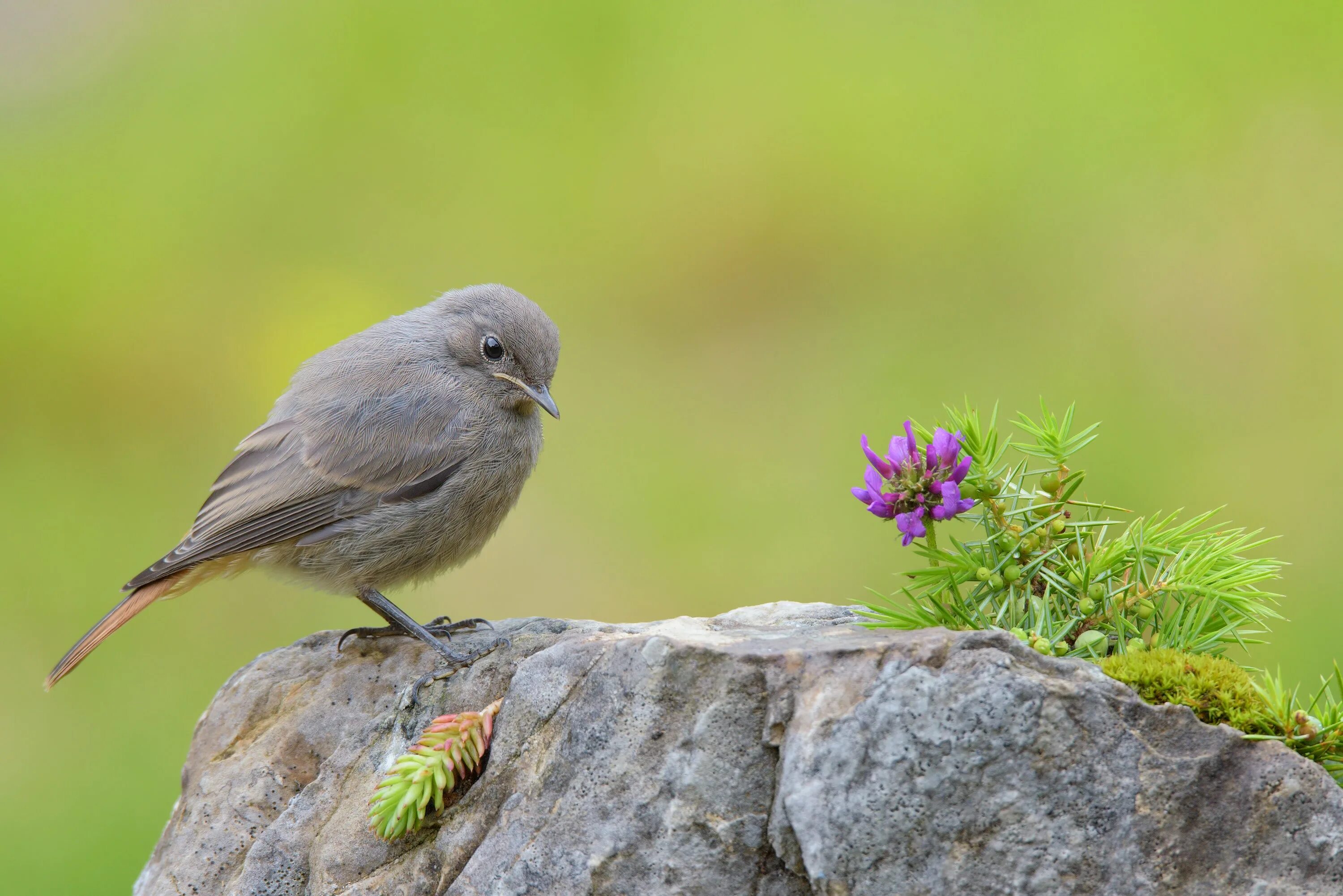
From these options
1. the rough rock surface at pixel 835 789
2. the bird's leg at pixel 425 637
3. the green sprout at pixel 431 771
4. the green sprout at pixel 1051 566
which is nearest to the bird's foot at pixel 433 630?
the bird's leg at pixel 425 637

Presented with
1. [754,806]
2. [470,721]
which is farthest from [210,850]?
[754,806]

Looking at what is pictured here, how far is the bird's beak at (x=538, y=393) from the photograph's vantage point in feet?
18.3

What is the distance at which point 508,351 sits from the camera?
580cm

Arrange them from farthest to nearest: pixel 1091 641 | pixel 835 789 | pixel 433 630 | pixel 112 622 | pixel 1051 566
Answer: pixel 433 630, pixel 112 622, pixel 1051 566, pixel 1091 641, pixel 835 789

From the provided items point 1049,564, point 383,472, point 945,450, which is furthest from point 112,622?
point 1049,564

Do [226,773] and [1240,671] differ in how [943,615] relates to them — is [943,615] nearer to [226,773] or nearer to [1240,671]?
[1240,671]

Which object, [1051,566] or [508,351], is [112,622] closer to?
[508,351]

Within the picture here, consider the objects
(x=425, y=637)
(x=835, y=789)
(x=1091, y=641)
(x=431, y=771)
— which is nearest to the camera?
(x=835, y=789)

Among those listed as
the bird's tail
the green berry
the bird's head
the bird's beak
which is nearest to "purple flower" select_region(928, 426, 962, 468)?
the green berry

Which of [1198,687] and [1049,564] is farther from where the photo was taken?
[1049,564]

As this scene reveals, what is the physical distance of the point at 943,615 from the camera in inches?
139

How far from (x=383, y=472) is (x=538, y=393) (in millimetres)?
849

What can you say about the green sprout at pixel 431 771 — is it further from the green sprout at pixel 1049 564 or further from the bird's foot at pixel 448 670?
the green sprout at pixel 1049 564

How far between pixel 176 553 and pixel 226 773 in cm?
122
